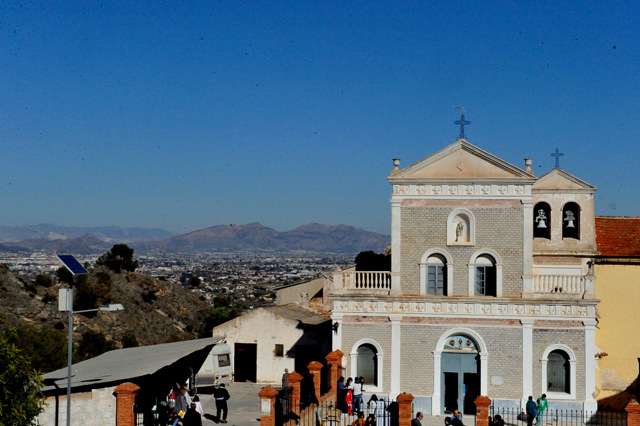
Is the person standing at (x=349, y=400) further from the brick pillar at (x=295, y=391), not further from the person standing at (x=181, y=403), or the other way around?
the person standing at (x=181, y=403)

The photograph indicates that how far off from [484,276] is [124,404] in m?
13.9

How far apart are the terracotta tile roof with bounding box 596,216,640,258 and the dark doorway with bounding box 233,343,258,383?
50.0 ft

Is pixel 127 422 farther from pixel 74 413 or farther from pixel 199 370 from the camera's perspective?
pixel 199 370

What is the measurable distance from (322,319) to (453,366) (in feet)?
28.8

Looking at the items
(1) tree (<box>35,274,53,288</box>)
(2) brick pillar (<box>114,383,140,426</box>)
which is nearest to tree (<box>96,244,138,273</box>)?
(1) tree (<box>35,274,53,288</box>)

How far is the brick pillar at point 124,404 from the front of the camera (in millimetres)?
19859

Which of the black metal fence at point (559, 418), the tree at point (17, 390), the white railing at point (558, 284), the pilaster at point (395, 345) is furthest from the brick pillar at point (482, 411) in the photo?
the tree at point (17, 390)

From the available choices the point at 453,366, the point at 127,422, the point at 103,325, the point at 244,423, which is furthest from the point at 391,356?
the point at 103,325

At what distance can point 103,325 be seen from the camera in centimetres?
6353

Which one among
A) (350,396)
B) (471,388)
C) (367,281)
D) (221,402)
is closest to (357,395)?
(350,396)

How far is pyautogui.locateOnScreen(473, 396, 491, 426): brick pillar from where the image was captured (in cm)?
2150

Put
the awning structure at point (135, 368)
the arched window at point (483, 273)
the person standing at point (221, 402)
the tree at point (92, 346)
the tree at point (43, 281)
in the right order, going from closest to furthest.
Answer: the awning structure at point (135, 368) → the person standing at point (221, 402) → the arched window at point (483, 273) → the tree at point (92, 346) → the tree at point (43, 281)

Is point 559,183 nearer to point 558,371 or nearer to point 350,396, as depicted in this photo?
point 558,371

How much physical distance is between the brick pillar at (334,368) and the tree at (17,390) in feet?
33.4
